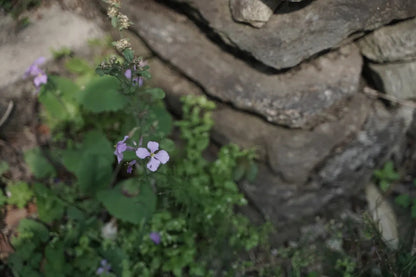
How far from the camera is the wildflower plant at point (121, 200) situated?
236 centimetres

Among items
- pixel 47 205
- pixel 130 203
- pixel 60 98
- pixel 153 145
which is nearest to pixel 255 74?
pixel 153 145

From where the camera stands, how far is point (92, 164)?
237 cm

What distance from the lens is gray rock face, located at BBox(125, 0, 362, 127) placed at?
2.26 meters

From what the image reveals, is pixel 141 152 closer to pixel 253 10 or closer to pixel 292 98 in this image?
pixel 253 10

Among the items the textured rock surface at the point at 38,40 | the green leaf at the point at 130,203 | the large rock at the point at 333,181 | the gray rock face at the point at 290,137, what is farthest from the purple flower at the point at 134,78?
the large rock at the point at 333,181

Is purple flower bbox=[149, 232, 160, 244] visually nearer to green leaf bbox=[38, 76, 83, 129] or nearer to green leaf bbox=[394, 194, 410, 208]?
green leaf bbox=[38, 76, 83, 129]

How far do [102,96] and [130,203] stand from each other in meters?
0.73

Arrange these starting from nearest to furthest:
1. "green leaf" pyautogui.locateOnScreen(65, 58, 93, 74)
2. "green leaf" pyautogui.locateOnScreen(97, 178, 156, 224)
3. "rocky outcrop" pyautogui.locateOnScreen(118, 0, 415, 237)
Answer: "rocky outcrop" pyautogui.locateOnScreen(118, 0, 415, 237) → "green leaf" pyautogui.locateOnScreen(97, 178, 156, 224) → "green leaf" pyautogui.locateOnScreen(65, 58, 93, 74)

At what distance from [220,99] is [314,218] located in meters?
1.18

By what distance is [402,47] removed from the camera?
7.09 feet

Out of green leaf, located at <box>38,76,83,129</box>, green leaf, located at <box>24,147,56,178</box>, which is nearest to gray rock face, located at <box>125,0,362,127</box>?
green leaf, located at <box>38,76,83,129</box>

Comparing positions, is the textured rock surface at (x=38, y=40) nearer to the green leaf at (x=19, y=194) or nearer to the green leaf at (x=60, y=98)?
the green leaf at (x=60, y=98)

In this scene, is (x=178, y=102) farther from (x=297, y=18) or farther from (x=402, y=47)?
(x=402, y=47)

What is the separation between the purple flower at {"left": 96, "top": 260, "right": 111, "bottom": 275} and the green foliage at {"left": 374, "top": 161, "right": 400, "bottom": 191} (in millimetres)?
2047
